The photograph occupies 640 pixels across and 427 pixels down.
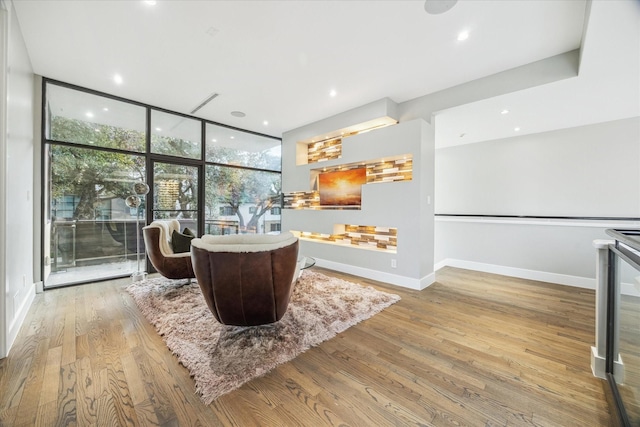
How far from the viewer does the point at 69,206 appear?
3662 mm

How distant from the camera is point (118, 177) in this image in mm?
4023

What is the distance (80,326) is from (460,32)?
467cm

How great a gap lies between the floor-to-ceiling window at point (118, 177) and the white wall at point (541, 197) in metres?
4.69

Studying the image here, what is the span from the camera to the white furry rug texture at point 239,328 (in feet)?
5.82

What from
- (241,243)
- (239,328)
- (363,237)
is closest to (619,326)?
(241,243)

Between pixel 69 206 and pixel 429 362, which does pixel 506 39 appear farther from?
pixel 69 206

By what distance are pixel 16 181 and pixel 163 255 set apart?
1.50m

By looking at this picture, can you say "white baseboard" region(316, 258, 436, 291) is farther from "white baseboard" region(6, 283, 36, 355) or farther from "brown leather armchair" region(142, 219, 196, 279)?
"white baseboard" region(6, 283, 36, 355)

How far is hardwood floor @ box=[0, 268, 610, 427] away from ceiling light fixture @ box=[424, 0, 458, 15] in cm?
288

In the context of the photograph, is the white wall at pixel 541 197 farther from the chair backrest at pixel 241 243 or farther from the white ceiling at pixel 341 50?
the chair backrest at pixel 241 243

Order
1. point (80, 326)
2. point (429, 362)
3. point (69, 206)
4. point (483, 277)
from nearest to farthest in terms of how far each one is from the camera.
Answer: point (429, 362) → point (80, 326) → point (69, 206) → point (483, 277)

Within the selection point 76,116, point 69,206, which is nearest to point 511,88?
point 76,116

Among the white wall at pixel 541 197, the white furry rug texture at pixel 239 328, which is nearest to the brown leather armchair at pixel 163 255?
the white furry rug texture at pixel 239 328

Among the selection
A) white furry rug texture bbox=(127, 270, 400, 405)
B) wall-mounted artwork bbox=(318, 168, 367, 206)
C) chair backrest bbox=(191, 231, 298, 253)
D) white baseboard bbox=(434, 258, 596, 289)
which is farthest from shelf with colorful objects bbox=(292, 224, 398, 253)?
chair backrest bbox=(191, 231, 298, 253)
